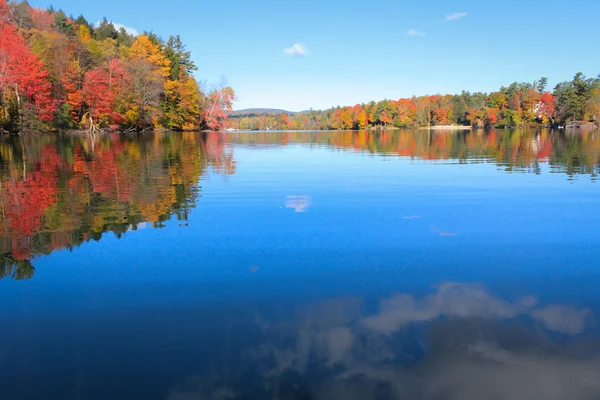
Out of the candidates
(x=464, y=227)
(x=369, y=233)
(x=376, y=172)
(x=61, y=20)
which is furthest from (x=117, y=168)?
(x=61, y=20)

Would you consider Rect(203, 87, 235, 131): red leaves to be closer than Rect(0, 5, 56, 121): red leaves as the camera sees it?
No

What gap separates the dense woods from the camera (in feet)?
361

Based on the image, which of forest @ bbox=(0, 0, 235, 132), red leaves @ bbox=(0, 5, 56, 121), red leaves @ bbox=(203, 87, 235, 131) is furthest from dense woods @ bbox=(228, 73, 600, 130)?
red leaves @ bbox=(0, 5, 56, 121)

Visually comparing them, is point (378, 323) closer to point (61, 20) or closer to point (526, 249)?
point (526, 249)

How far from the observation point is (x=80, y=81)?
191ft

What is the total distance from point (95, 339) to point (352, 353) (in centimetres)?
244

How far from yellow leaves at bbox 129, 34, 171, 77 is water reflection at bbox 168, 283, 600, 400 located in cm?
7698

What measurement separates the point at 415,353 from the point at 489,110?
156225mm

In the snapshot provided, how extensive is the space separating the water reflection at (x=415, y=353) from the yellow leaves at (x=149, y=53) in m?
77.0

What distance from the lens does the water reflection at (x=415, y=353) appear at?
132 inches

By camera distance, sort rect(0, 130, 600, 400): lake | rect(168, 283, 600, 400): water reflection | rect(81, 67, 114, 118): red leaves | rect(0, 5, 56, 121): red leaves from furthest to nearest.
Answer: rect(81, 67, 114, 118): red leaves, rect(0, 5, 56, 121): red leaves, rect(0, 130, 600, 400): lake, rect(168, 283, 600, 400): water reflection

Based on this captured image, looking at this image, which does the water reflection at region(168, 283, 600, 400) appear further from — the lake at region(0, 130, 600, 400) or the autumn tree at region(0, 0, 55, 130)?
the autumn tree at region(0, 0, 55, 130)

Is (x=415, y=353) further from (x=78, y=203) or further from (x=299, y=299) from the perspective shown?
(x=78, y=203)

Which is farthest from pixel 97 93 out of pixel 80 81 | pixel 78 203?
pixel 78 203
